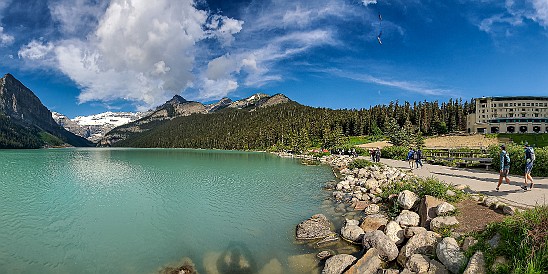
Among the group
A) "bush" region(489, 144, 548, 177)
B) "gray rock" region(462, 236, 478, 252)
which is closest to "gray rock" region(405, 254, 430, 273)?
"gray rock" region(462, 236, 478, 252)

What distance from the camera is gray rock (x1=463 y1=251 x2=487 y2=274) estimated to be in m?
8.20

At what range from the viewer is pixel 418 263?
9.70 m

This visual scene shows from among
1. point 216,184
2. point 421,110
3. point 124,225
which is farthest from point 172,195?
point 421,110

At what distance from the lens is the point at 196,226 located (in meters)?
17.3

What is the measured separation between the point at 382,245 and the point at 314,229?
14.1 ft

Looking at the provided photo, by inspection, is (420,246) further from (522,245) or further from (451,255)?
(522,245)

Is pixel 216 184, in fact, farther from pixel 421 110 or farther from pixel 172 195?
pixel 421 110

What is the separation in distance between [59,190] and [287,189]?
23279 mm

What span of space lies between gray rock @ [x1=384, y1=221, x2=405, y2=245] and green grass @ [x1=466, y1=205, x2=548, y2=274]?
338 cm

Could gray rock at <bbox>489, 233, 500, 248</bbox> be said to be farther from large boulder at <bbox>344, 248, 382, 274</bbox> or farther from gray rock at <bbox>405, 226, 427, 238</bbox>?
large boulder at <bbox>344, 248, 382, 274</bbox>

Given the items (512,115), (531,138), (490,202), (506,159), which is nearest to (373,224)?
(490,202)

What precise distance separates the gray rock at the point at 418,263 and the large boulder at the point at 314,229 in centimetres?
512

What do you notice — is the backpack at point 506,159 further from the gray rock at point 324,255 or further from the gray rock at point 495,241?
the gray rock at point 324,255

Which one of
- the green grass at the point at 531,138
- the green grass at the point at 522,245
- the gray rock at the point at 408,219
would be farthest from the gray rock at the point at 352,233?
the green grass at the point at 531,138
